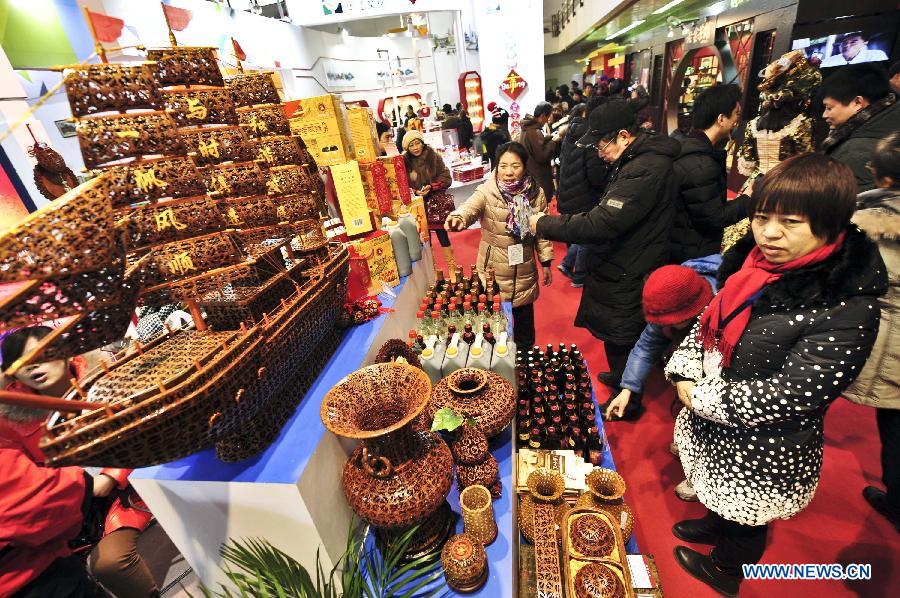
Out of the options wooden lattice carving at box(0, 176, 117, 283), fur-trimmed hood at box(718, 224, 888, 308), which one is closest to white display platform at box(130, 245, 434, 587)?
wooden lattice carving at box(0, 176, 117, 283)

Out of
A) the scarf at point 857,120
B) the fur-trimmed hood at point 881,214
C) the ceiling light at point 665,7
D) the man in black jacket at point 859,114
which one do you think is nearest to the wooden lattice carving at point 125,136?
the fur-trimmed hood at point 881,214

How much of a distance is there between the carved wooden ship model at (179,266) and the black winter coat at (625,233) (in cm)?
134

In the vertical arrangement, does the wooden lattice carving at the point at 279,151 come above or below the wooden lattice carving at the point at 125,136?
below

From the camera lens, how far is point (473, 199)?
2684mm

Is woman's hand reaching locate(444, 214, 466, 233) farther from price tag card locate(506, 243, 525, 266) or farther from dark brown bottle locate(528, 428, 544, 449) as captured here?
dark brown bottle locate(528, 428, 544, 449)

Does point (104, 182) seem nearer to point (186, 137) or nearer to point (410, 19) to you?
point (186, 137)

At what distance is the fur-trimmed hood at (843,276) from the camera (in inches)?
39.8

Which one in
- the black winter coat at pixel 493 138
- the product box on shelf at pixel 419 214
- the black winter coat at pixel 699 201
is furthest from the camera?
the black winter coat at pixel 493 138

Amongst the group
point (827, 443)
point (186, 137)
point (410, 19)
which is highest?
point (410, 19)

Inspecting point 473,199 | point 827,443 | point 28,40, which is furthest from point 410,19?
point 827,443

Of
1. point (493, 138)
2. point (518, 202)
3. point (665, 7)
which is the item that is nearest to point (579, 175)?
point (518, 202)

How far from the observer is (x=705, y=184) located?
2188 millimetres

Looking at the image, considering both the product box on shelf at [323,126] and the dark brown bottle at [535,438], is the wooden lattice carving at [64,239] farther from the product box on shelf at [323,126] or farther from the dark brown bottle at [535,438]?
the dark brown bottle at [535,438]

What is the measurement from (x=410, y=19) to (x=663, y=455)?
A: 14.4 m
